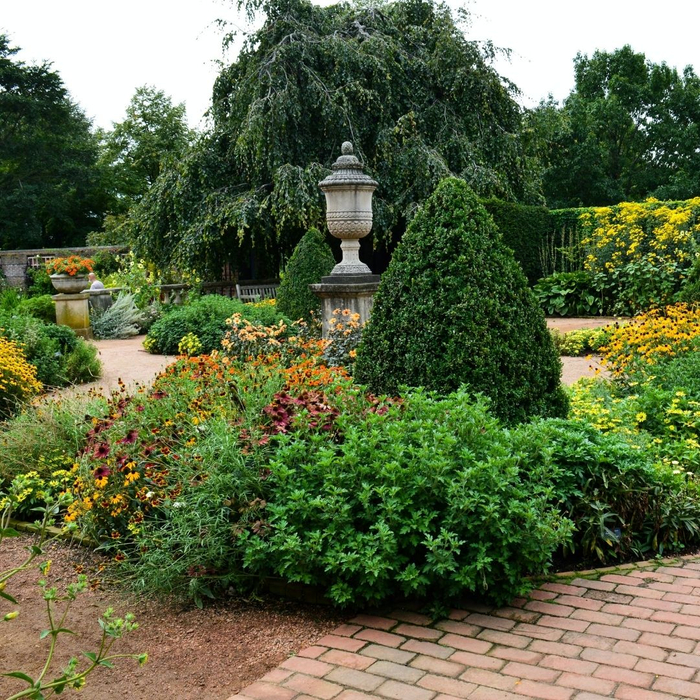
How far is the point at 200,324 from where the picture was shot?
11.4 meters

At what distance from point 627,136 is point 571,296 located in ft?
70.7

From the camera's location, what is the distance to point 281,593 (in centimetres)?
325

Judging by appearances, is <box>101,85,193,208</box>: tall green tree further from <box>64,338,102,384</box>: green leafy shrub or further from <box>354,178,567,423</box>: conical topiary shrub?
<box>354,178,567,423</box>: conical topiary shrub

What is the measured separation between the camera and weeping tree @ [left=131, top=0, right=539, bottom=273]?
595 inches

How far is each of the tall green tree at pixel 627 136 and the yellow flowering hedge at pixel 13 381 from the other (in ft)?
86.5

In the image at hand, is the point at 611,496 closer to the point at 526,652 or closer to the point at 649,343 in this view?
the point at 526,652

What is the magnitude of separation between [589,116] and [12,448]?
1226 inches

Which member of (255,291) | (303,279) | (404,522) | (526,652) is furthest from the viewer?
(255,291)

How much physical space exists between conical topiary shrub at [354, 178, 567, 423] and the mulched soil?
1525mm

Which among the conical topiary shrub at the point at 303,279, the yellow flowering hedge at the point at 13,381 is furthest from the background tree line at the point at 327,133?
the yellow flowering hedge at the point at 13,381

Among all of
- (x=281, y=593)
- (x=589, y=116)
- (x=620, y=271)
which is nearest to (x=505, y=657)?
(x=281, y=593)

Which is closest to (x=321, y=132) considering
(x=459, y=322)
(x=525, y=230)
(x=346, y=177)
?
(x=525, y=230)

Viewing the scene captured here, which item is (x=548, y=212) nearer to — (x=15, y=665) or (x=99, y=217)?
(x=15, y=665)

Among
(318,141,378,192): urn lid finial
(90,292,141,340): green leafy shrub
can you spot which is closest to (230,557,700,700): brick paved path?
(318,141,378,192): urn lid finial
